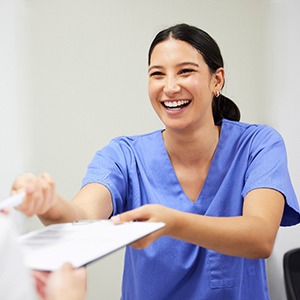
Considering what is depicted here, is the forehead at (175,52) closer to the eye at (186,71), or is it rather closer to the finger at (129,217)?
the eye at (186,71)

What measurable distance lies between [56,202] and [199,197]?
45 cm

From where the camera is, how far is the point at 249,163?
1.30m

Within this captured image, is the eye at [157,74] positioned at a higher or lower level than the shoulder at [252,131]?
higher

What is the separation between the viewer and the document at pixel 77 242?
2.21ft

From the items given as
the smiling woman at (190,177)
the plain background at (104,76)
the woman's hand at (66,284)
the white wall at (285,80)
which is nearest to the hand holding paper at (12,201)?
the woman's hand at (66,284)

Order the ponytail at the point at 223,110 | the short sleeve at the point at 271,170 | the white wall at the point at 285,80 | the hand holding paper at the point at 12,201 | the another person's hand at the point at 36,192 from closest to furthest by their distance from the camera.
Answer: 1. the hand holding paper at the point at 12,201
2. the another person's hand at the point at 36,192
3. the short sleeve at the point at 271,170
4. the ponytail at the point at 223,110
5. the white wall at the point at 285,80

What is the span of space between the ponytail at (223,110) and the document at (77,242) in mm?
657

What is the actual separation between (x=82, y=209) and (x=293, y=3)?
4.88 ft

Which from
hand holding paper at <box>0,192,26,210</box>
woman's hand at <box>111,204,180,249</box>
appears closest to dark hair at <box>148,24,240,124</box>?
woman's hand at <box>111,204,180,249</box>

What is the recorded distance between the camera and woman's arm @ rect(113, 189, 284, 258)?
3.06 feet

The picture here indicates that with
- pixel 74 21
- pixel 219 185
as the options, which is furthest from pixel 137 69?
pixel 219 185

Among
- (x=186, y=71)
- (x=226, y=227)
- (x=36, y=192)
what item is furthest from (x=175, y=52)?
(x=36, y=192)

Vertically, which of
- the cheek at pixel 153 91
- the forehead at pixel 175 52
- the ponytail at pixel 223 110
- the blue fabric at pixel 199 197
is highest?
the forehead at pixel 175 52

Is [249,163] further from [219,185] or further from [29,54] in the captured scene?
[29,54]
